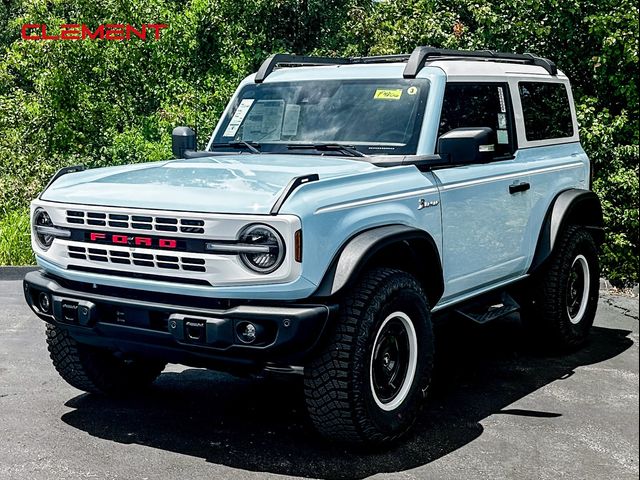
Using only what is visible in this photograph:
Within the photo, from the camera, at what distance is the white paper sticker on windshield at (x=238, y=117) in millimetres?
6758

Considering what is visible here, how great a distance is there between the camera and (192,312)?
4.82m

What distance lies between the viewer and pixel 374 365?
523 centimetres

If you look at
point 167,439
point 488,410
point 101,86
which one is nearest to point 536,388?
point 488,410

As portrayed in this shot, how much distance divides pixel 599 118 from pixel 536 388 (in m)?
7.20

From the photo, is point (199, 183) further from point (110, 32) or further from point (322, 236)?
point (110, 32)

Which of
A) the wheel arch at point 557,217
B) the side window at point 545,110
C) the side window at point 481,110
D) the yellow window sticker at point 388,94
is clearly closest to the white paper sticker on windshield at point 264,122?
the yellow window sticker at point 388,94

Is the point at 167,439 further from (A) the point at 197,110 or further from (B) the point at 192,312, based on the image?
(A) the point at 197,110

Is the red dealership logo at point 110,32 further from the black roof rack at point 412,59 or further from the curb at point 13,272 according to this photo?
the black roof rack at point 412,59

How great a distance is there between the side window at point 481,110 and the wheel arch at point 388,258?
0.91 metres

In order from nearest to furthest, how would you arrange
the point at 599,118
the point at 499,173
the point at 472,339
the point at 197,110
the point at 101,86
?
the point at 499,173
the point at 472,339
the point at 599,118
the point at 197,110
the point at 101,86

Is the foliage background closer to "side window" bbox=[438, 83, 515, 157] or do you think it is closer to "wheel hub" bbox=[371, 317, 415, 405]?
"side window" bbox=[438, 83, 515, 157]

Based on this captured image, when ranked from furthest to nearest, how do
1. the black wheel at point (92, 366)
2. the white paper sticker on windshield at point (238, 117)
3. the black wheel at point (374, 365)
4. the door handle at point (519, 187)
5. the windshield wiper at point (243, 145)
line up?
the white paper sticker on windshield at point (238, 117), the door handle at point (519, 187), the windshield wiper at point (243, 145), the black wheel at point (92, 366), the black wheel at point (374, 365)

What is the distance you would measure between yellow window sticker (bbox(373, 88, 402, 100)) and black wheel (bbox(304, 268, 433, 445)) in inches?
55.1

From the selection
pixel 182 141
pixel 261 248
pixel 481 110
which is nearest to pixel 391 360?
pixel 261 248
